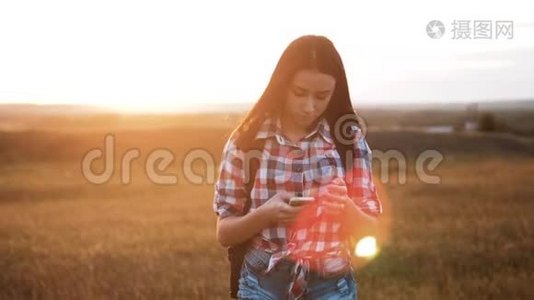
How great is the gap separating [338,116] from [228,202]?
1.09ft

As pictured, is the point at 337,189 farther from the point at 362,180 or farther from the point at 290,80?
the point at 290,80

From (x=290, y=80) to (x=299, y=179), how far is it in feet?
0.75

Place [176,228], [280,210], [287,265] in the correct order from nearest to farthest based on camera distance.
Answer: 1. [280,210]
2. [287,265]
3. [176,228]

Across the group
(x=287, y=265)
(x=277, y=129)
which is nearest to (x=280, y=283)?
(x=287, y=265)

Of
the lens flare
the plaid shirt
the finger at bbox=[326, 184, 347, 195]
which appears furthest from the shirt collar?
the lens flare

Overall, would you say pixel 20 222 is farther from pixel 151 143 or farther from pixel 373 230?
pixel 373 230

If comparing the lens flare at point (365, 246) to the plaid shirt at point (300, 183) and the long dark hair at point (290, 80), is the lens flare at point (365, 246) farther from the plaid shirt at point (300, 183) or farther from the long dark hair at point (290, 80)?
the long dark hair at point (290, 80)

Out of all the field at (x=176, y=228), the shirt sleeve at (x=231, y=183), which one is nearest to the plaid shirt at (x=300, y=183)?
the shirt sleeve at (x=231, y=183)

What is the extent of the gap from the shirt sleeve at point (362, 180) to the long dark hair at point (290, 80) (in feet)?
0.06

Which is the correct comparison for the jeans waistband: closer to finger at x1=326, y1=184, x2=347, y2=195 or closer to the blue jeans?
the blue jeans

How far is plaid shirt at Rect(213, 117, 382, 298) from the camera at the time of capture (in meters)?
2.06

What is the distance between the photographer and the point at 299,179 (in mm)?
2070

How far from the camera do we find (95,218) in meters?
6.73

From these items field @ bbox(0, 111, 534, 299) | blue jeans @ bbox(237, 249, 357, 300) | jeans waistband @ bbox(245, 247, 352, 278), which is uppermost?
jeans waistband @ bbox(245, 247, 352, 278)
